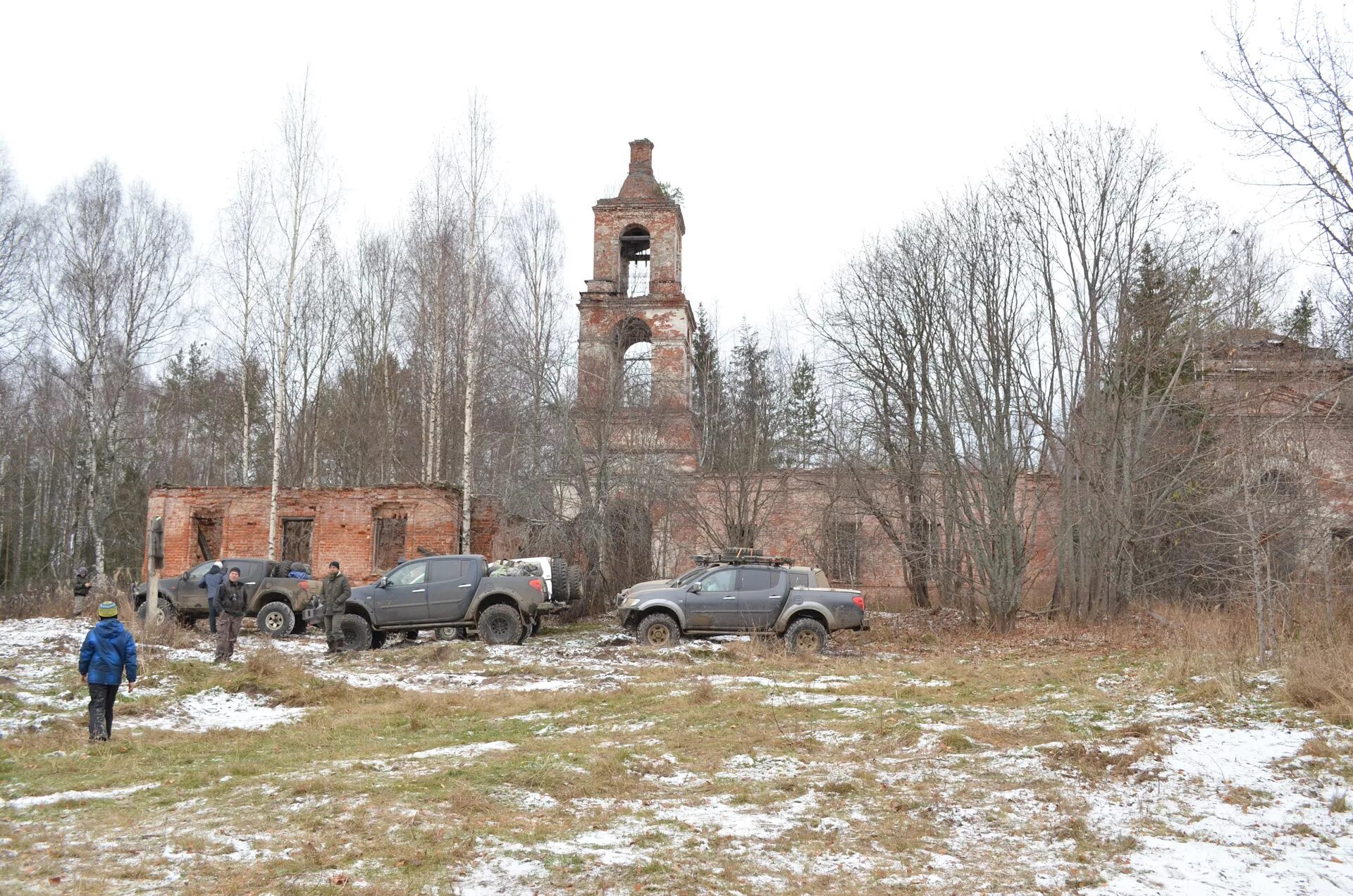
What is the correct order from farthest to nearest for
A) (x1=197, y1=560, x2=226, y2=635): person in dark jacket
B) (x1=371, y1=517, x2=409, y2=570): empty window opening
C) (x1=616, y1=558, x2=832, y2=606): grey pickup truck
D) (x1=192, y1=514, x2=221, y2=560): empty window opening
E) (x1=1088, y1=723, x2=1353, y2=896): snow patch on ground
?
(x1=192, y1=514, x2=221, y2=560): empty window opening, (x1=371, y1=517, x2=409, y2=570): empty window opening, (x1=197, y1=560, x2=226, y2=635): person in dark jacket, (x1=616, y1=558, x2=832, y2=606): grey pickup truck, (x1=1088, y1=723, x2=1353, y2=896): snow patch on ground

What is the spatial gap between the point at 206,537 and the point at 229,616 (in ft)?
49.5

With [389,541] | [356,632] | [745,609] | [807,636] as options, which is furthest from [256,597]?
[807,636]

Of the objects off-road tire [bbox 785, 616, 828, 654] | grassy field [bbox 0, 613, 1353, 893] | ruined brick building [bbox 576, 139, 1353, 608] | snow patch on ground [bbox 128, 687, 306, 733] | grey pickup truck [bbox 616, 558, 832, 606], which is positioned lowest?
snow patch on ground [bbox 128, 687, 306, 733]

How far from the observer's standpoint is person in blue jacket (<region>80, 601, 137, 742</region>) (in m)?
10.2

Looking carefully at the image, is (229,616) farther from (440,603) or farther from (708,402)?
(708,402)

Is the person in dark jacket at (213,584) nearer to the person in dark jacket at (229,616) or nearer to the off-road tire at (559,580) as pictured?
the person in dark jacket at (229,616)

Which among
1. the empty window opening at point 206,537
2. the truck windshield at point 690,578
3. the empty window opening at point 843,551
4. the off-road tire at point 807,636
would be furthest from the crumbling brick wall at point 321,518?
the off-road tire at point 807,636

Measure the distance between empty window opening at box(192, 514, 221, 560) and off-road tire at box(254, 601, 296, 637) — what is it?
8.98 m

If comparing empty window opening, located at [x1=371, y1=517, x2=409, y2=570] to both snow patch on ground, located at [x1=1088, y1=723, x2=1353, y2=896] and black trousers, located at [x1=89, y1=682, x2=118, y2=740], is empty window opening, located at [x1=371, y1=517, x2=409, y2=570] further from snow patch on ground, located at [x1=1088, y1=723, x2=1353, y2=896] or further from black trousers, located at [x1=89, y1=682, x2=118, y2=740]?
snow patch on ground, located at [x1=1088, y1=723, x2=1353, y2=896]

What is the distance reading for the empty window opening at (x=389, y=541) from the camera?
28.6 meters

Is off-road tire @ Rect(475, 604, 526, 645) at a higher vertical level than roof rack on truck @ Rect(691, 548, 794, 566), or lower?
lower

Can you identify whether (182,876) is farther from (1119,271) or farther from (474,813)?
(1119,271)

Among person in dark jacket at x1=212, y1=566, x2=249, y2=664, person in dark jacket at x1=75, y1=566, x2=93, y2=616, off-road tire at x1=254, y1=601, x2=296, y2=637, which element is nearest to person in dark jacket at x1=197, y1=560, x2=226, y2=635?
off-road tire at x1=254, y1=601, x2=296, y2=637

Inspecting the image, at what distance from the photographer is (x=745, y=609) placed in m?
18.5
